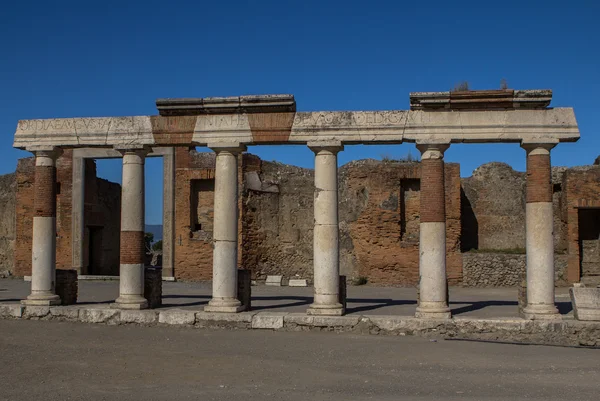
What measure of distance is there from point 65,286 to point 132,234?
2.20 m

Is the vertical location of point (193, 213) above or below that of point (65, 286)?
above

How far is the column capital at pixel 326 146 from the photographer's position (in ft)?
39.1

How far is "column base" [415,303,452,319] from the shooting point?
1122 cm

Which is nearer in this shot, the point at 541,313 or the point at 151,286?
the point at 541,313

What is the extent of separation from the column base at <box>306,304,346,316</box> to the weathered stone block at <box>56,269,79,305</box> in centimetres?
565

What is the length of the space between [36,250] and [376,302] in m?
7.84

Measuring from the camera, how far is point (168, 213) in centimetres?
2283

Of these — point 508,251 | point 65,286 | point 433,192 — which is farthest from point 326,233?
point 508,251

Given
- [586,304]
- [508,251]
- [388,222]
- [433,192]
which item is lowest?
[586,304]

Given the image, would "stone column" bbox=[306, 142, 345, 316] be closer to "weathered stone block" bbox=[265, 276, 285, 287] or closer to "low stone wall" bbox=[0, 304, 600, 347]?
"low stone wall" bbox=[0, 304, 600, 347]

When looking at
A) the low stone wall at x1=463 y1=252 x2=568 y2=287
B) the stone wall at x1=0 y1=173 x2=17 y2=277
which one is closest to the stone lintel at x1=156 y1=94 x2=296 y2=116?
the low stone wall at x1=463 y1=252 x2=568 y2=287

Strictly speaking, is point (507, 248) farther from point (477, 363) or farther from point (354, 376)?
point (354, 376)

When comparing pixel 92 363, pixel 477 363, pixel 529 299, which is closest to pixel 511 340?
pixel 529 299

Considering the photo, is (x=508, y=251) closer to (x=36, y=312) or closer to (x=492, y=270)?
(x=492, y=270)
